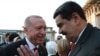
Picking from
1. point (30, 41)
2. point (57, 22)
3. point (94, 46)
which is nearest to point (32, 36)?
point (30, 41)

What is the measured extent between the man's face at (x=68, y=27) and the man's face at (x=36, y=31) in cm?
138

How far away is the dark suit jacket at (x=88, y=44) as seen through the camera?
3.16 m

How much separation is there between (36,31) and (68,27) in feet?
Answer: 4.98

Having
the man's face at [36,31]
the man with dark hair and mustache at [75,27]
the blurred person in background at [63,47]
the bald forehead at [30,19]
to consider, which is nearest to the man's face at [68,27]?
the man with dark hair and mustache at [75,27]

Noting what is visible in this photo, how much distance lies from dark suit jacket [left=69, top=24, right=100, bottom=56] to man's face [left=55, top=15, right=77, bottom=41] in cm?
10

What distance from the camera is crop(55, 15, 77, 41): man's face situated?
11.1ft

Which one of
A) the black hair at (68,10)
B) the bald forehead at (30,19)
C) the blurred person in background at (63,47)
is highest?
the black hair at (68,10)

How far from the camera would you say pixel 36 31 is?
4.86 metres

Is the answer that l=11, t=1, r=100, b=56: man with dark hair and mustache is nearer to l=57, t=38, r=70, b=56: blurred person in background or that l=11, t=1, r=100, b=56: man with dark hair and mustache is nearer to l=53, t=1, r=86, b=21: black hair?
l=53, t=1, r=86, b=21: black hair

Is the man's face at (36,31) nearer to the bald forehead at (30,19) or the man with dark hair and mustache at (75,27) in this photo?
the bald forehead at (30,19)

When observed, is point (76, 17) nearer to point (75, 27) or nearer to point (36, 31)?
point (75, 27)

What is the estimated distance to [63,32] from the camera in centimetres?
341

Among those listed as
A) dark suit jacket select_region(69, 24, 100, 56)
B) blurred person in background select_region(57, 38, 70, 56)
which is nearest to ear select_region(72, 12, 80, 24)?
dark suit jacket select_region(69, 24, 100, 56)

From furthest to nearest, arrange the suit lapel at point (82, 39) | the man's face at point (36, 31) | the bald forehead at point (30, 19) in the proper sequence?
the bald forehead at point (30, 19), the man's face at point (36, 31), the suit lapel at point (82, 39)
